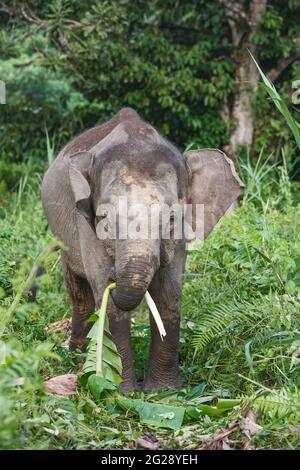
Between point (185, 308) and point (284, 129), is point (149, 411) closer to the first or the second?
point (185, 308)

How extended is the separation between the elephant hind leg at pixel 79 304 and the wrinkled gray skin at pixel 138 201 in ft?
1.35

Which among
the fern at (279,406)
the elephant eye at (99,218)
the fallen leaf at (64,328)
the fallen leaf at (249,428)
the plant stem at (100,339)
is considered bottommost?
the fallen leaf at (64,328)

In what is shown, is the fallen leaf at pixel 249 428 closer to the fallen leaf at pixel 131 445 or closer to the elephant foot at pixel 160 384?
the fallen leaf at pixel 131 445

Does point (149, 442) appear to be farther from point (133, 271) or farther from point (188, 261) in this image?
point (188, 261)

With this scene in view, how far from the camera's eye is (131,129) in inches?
248

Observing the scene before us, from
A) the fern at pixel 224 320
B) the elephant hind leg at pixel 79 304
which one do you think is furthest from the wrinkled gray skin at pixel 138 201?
the elephant hind leg at pixel 79 304

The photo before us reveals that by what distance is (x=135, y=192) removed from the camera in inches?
231

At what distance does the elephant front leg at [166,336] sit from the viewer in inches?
255

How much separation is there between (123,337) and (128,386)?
0.28 metres

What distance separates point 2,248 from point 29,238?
73cm

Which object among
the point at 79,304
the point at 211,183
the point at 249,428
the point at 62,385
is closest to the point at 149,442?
the point at 249,428

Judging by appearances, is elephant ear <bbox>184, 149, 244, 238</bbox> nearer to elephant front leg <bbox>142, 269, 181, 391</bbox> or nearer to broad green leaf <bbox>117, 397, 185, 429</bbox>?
elephant front leg <bbox>142, 269, 181, 391</bbox>

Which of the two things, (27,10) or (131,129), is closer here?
(131,129)
